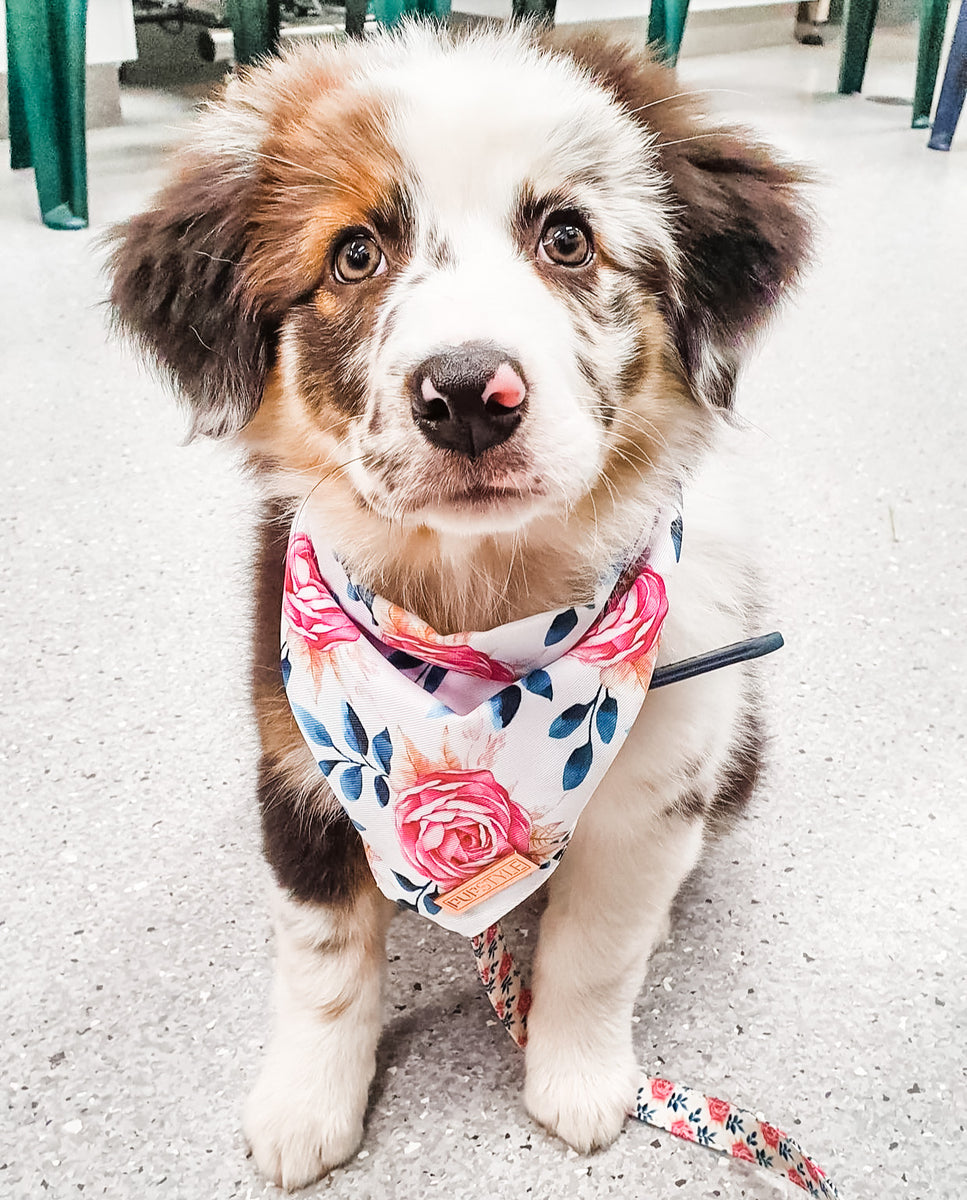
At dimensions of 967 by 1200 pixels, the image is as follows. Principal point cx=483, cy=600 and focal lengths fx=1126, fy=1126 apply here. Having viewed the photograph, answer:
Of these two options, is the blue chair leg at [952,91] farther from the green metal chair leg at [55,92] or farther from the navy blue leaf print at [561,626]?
the navy blue leaf print at [561,626]

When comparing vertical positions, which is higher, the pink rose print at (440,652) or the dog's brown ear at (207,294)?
the dog's brown ear at (207,294)

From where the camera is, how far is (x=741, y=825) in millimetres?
1521

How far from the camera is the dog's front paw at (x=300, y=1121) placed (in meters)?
1.09

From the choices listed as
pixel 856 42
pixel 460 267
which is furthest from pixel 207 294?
pixel 856 42

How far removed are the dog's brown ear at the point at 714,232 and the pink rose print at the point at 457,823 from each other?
45 centimetres

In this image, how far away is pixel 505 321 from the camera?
909 millimetres

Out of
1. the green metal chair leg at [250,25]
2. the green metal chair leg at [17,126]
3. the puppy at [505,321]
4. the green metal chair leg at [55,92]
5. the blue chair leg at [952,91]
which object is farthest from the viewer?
the blue chair leg at [952,91]

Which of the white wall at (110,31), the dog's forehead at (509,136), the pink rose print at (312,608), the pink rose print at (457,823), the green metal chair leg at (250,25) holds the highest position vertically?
the dog's forehead at (509,136)

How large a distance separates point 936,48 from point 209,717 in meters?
5.31

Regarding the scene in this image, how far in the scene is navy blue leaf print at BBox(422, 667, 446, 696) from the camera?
3.52 ft

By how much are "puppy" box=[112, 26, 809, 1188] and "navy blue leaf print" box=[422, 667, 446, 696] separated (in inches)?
4.0

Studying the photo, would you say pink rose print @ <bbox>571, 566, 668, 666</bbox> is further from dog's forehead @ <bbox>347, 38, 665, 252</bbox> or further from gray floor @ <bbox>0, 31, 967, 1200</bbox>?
gray floor @ <bbox>0, 31, 967, 1200</bbox>

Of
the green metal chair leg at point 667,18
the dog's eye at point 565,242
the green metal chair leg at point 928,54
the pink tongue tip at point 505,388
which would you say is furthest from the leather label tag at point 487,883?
the green metal chair leg at point 928,54

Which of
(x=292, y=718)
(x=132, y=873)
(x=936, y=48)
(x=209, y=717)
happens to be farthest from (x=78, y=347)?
(x=936, y=48)
